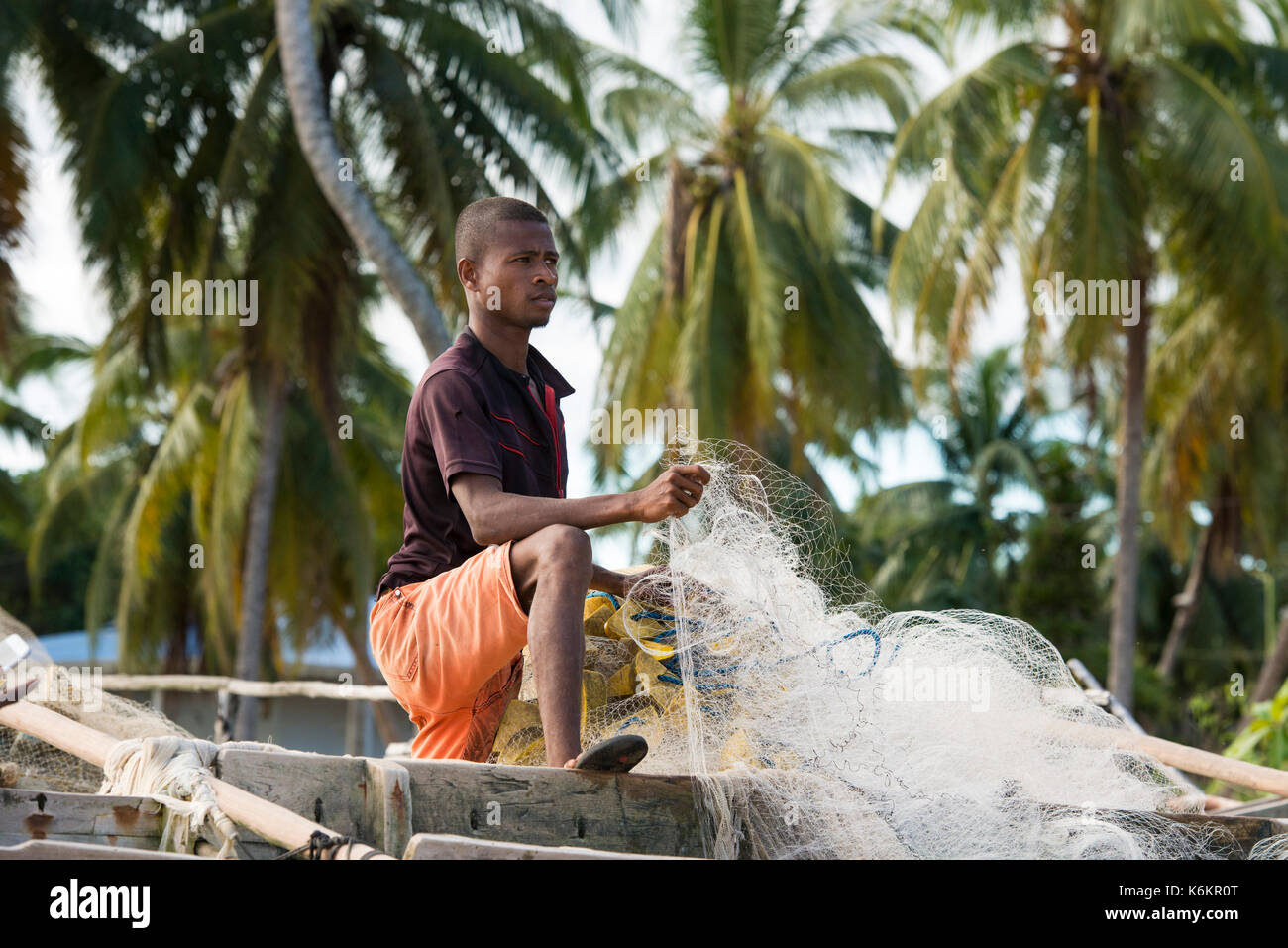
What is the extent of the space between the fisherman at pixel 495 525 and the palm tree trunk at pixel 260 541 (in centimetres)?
1156

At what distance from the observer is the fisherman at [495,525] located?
3139 millimetres

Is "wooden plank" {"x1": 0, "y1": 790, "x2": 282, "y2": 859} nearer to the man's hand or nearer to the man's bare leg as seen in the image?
the man's bare leg

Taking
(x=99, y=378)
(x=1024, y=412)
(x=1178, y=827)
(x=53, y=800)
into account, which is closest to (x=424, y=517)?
(x=53, y=800)

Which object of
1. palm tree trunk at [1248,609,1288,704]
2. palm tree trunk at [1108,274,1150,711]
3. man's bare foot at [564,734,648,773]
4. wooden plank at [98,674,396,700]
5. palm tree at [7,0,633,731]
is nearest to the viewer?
man's bare foot at [564,734,648,773]

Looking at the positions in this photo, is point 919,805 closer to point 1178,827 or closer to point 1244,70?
point 1178,827

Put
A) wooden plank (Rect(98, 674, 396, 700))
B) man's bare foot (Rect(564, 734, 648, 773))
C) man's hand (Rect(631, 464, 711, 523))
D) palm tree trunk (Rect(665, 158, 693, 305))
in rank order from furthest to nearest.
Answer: palm tree trunk (Rect(665, 158, 693, 305)) → wooden plank (Rect(98, 674, 396, 700)) → man's hand (Rect(631, 464, 711, 523)) → man's bare foot (Rect(564, 734, 648, 773))

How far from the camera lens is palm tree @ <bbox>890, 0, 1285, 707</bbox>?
1481cm

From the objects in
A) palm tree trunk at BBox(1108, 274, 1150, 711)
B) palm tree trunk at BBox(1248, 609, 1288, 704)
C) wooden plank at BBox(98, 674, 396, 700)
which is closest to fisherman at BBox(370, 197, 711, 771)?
wooden plank at BBox(98, 674, 396, 700)

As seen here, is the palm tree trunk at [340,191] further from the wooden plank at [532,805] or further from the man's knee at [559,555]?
the wooden plank at [532,805]

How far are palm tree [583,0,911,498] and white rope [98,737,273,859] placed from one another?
44.1ft

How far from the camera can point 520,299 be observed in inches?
146

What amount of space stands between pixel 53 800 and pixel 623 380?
14961 millimetres

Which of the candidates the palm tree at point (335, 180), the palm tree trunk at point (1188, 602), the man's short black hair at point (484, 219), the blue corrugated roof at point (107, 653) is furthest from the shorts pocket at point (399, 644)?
the palm tree trunk at point (1188, 602)

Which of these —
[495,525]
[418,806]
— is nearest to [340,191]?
[495,525]
